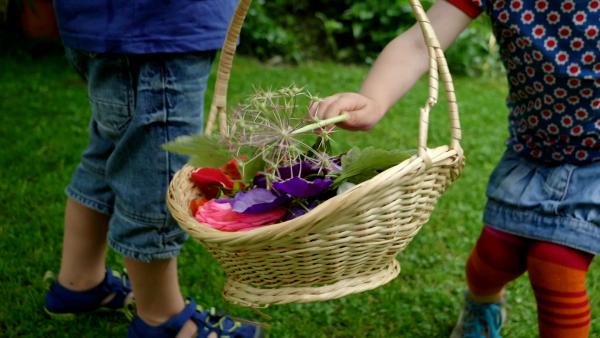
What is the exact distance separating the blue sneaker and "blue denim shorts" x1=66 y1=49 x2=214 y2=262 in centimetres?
88

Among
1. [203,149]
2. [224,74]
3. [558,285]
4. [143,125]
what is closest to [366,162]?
[203,149]

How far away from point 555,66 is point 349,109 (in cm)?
62

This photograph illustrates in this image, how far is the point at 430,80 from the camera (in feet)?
4.42

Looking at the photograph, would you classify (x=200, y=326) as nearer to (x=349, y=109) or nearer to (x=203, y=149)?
(x=203, y=149)

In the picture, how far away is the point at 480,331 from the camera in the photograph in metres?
2.12

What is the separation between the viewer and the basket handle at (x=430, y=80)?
51.7 inches

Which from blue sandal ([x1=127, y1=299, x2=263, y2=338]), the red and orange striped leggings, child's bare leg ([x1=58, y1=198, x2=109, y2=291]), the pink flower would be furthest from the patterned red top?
child's bare leg ([x1=58, y1=198, x2=109, y2=291])

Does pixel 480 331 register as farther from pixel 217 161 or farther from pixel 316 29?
pixel 316 29

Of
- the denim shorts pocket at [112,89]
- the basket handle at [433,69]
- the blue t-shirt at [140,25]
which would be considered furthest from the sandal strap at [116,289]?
the basket handle at [433,69]

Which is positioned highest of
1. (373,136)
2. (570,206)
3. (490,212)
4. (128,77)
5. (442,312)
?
(128,77)

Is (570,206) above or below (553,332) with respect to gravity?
above

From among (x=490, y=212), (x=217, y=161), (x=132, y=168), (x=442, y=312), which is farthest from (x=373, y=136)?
(x=217, y=161)

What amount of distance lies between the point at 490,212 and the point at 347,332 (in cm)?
57

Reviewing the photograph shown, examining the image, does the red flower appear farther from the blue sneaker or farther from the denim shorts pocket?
the blue sneaker
